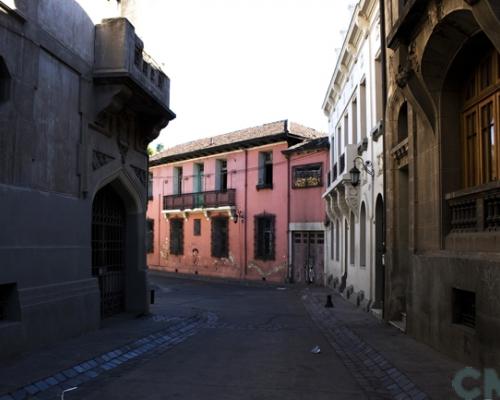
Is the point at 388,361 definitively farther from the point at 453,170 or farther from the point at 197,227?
the point at 197,227

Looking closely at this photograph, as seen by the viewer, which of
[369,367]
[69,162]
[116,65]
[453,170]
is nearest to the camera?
[369,367]

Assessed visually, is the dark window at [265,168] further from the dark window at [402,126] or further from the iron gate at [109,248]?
the dark window at [402,126]

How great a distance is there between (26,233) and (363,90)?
11.7 m

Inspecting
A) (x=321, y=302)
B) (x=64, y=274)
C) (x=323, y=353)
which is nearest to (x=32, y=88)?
(x=64, y=274)

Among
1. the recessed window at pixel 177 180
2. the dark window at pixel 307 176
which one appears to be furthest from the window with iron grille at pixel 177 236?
the dark window at pixel 307 176

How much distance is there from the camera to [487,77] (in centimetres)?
836

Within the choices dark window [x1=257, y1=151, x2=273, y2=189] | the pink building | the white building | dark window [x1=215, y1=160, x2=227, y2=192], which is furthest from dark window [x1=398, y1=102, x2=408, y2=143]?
dark window [x1=215, y1=160, x2=227, y2=192]

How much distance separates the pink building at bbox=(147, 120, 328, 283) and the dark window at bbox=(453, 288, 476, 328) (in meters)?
18.2

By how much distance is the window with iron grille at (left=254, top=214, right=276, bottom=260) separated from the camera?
2931 cm

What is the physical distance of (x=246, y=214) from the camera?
30.8 metres

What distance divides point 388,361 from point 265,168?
22621 mm

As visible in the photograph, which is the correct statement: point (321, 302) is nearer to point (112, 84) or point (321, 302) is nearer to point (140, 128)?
point (140, 128)

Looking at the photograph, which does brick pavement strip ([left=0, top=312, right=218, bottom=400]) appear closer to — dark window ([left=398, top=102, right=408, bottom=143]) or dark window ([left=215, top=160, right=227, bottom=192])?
Result: dark window ([left=398, top=102, right=408, bottom=143])

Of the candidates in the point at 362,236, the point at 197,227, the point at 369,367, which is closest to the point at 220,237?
the point at 197,227
